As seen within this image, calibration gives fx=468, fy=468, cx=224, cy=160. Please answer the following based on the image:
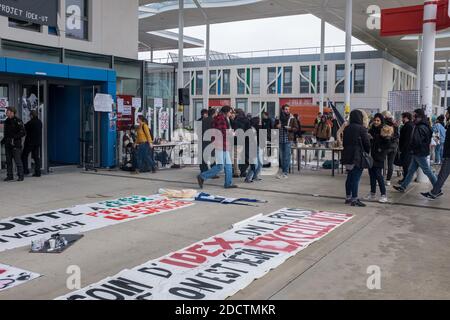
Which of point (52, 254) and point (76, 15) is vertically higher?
point (76, 15)

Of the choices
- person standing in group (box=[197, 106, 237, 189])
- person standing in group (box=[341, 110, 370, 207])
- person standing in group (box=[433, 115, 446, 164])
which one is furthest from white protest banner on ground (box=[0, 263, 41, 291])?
person standing in group (box=[433, 115, 446, 164])

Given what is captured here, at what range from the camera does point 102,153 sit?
14172 mm

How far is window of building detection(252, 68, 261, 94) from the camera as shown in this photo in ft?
138

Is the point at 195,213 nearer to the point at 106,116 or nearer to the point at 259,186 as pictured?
the point at 259,186

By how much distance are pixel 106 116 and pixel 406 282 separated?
11.1 metres

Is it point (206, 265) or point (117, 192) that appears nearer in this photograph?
point (206, 265)

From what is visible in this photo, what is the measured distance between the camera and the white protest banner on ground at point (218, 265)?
13.8ft

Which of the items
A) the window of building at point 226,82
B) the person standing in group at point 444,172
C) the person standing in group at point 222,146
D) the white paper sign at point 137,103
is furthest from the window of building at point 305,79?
the person standing in group at point 444,172

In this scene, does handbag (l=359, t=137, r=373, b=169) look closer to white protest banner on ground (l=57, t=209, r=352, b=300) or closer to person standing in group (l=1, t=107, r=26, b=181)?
white protest banner on ground (l=57, t=209, r=352, b=300)

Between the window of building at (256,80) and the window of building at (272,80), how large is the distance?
2.78 ft

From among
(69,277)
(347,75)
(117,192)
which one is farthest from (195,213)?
(347,75)

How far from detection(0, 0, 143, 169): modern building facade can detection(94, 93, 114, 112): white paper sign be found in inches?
10.1

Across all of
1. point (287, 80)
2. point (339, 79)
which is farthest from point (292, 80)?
point (339, 79)
